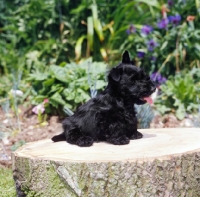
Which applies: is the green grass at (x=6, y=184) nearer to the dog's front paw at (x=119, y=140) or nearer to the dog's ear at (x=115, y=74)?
the dog's front paw at (x=119, y=140)

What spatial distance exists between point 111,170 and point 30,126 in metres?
3.45

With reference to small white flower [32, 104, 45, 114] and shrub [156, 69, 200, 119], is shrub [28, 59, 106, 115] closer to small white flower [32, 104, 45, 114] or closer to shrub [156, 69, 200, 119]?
small white flower [32, 104, 45, 114]

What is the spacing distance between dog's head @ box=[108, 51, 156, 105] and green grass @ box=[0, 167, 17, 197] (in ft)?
4.96

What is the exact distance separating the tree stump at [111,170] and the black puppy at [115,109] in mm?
84

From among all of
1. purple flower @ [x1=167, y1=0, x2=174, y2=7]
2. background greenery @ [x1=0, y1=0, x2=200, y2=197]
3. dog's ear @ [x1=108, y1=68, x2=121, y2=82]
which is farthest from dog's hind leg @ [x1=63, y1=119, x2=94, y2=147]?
purple flower @ [x1=167, y1=0, x2=174, y2=7]

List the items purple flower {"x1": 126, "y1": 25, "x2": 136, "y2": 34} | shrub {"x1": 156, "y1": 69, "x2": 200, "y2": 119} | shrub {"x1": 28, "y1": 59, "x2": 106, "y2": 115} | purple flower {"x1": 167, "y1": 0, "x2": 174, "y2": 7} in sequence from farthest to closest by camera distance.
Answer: purple flower {"x1": 167, "y1": 0, "x2": 174, "y2": 7}, purple flower {"x1": 126, "y1": 25, "x2": 136, "y2": 34}, shrub {"x1": 156, "y1": 69, "x2": 200, "y2": 119}, shrub {"x1": 28, "y1": 59, "x2": 106, "y2": 115}

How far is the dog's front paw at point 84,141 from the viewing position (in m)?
3.90

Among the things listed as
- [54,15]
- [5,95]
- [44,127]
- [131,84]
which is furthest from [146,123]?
[54,15]

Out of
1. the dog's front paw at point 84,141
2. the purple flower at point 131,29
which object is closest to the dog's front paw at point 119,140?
the dog's front paw at point 84,141

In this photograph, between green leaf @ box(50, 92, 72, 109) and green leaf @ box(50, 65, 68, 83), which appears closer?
green leaf @ box(50, 92, 72, 109)

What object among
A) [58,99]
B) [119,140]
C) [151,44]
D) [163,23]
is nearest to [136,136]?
[119,140]

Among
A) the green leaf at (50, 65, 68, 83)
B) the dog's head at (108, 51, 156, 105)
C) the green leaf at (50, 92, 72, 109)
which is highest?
the dog's head at (108, 51, 156, 105)

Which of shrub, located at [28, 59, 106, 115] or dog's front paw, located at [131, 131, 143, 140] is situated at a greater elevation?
dog's front paw, located at [131, 131, 143, 140]

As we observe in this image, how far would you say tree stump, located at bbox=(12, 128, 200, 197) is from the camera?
140 inches
